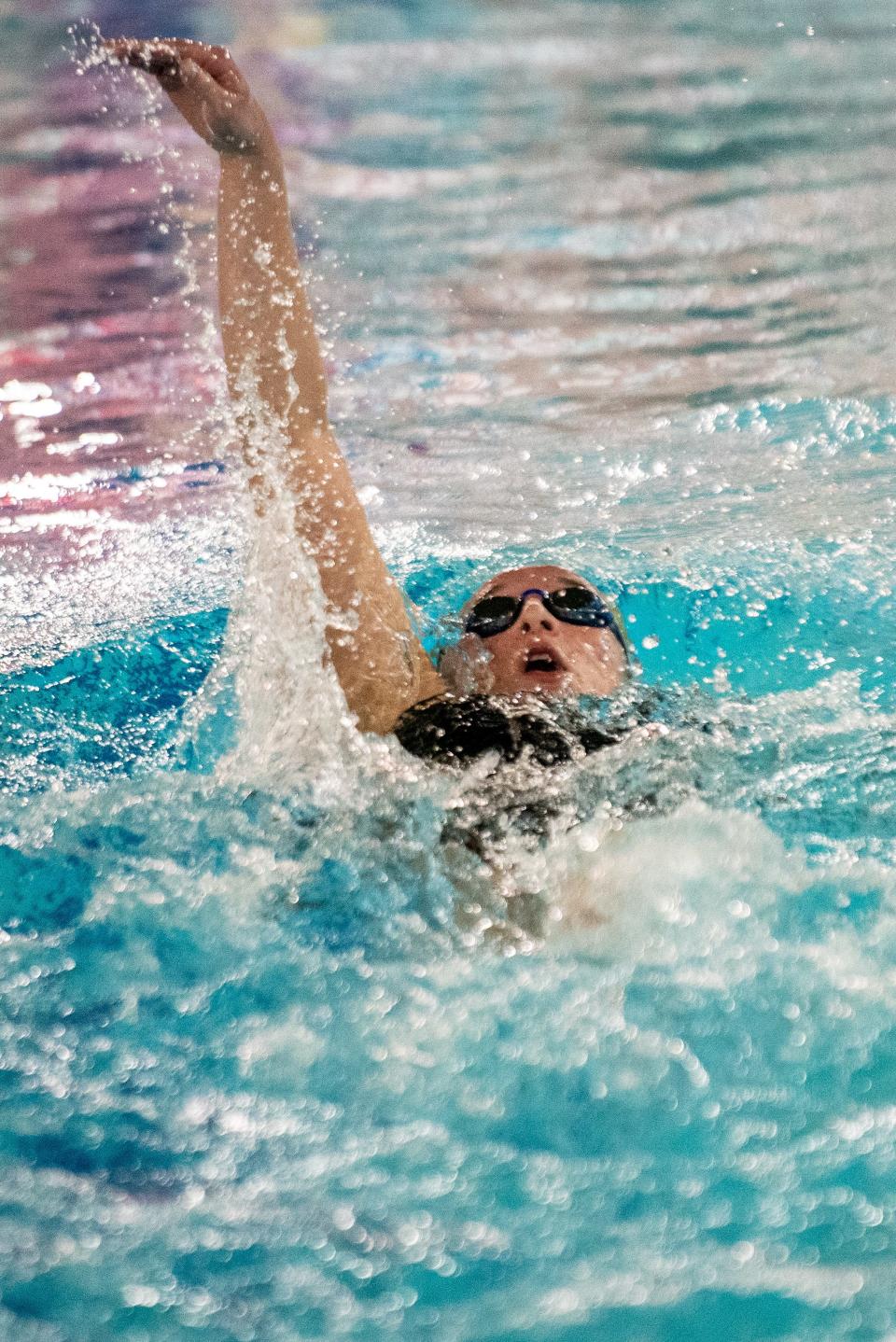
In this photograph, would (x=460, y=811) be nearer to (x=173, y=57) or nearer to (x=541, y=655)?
(x=541, y=655)

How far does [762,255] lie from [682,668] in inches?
107

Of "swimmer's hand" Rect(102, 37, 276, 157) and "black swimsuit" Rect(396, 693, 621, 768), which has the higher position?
"swimmer's hand" Rect(102, 37, 276, 157)

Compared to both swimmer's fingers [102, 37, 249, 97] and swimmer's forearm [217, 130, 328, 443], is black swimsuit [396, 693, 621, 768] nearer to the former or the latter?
swimmer's forearm [217, 130, 328, 443]

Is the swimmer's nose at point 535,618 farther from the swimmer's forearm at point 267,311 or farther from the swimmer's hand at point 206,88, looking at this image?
the swimmer's hand at point 206,88

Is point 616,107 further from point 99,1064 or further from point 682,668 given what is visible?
point 682,668

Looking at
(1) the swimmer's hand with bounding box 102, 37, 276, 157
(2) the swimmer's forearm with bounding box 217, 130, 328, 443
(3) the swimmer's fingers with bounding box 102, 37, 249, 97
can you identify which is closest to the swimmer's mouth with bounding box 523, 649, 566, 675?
(2) the swimmer's forearm with bounding box 217, 130, 328, 443

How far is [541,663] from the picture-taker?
3.18m

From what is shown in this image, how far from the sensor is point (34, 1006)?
7.43ft

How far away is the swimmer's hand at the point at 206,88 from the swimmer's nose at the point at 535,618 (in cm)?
149

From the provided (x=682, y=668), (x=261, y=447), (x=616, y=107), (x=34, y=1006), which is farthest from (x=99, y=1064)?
(x=682, y=668)

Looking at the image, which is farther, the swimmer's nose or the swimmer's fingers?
the swimmer's nose

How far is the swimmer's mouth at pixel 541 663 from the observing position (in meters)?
3.17

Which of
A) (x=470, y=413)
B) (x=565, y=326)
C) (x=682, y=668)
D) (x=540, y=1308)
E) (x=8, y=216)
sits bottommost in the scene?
(x=682, y=668)

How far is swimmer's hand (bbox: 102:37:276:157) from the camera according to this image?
6.87 feet
